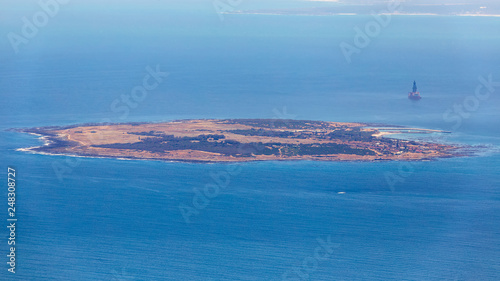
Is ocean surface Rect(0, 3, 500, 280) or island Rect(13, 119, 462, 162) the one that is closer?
ocean surface Rect(0, 3, 500, 280)

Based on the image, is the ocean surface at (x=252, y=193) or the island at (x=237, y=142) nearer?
the ocean surface at (x=252, y=193)

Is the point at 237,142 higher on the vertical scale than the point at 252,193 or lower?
higher

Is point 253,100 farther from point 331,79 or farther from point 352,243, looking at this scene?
point 352,243

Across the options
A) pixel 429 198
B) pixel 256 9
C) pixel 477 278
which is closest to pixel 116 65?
pixel 429 198

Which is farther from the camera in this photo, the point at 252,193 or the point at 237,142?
the point at 237,142
